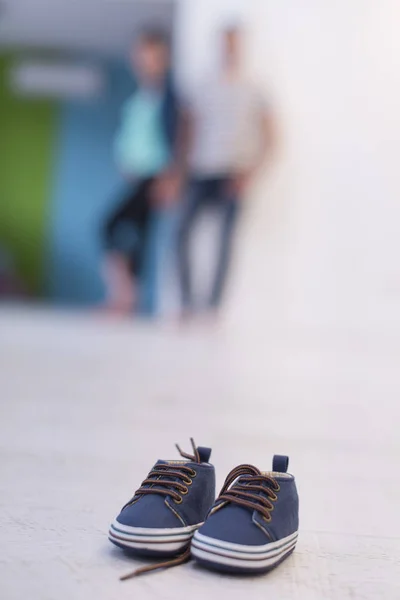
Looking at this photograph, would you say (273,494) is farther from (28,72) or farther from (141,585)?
(28,72)

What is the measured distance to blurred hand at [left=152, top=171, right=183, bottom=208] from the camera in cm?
476

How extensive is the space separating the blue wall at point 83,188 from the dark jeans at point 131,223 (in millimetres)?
4200

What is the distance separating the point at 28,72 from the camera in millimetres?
8398

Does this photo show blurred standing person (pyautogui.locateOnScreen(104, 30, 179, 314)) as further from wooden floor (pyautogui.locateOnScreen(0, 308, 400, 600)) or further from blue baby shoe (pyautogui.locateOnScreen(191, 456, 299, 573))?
blue baby shoe (pyautogui.locateOnScreen(191, 456, 299, 573))

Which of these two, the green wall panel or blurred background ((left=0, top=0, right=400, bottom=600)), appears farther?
the green wall panel

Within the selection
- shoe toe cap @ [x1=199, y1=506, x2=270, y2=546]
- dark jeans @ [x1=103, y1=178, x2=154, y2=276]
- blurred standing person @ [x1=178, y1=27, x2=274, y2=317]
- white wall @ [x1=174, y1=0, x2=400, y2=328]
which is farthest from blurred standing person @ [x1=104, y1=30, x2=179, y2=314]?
shoe toe cap @ [x1=199, y1=506, x2=270, y2=546]

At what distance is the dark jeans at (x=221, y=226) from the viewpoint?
14.7ft

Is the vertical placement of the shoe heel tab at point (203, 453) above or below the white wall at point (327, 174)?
above

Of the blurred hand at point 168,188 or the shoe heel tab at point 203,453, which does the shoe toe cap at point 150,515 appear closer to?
the shoe heel tab at point 203,453

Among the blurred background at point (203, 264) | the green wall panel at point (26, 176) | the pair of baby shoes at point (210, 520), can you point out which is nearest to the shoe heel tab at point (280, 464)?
the pair of baby shoes at point (210, 520)

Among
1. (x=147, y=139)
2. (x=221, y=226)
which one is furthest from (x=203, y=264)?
(x=147, y=139)

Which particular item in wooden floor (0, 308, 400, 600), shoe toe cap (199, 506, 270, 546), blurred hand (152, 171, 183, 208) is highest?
shoe toe cap (199, 506, 270, 546)

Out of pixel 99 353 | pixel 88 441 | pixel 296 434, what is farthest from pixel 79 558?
pixel 99 353

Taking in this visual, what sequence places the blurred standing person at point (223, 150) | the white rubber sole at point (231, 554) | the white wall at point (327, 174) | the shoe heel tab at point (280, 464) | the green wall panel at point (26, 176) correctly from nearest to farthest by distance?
the white rubber sole at point (231, 554) → the shoe heel tab at point (280, 464) → the blurred standing person at point (223, 150) → the white wall at point (327, 174) → the green wall panel at point (26, 176)
